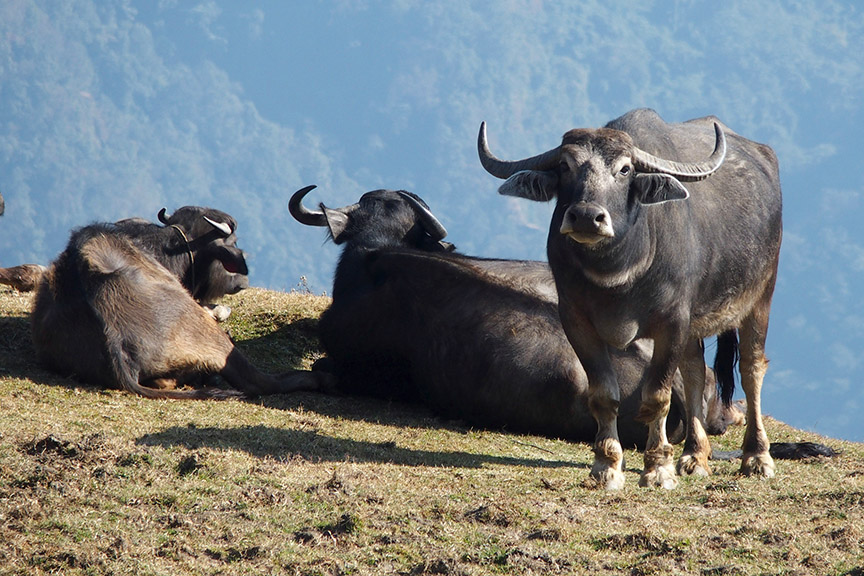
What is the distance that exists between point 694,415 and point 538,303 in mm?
1893

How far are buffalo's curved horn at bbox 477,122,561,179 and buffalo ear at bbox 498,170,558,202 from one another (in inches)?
2.3

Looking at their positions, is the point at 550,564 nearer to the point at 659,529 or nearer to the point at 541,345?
the point at 659,529

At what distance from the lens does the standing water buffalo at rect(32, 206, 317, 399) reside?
8.76 metres

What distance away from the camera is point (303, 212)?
37.3 feet

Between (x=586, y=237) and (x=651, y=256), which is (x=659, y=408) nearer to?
(x=651, y=256)

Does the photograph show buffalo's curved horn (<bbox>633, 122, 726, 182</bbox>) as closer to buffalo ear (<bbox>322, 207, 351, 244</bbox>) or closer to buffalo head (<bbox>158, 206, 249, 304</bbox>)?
buffalo ear (<bbox>322, 207, 351, 244</bbox>)

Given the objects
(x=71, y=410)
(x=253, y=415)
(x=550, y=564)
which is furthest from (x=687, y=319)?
(x=71, y=410)

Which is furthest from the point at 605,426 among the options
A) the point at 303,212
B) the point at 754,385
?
the point at 303,212

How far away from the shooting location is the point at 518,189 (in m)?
6.59

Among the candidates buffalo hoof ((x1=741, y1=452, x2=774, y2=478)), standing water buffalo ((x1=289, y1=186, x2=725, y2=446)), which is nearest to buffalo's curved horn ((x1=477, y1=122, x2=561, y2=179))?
standing water buffalo ((x1=289, y1=186, x2=725, y2=446))

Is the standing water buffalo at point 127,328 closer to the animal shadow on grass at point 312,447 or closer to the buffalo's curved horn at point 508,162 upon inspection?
the animal shadow on grass at point 312,447

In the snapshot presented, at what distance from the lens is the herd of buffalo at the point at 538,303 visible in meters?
6.55

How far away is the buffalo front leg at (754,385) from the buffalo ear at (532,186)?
224 cm

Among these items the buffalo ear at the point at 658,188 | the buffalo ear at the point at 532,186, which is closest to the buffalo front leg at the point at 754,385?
the buffalo ear at the point at 658,188
